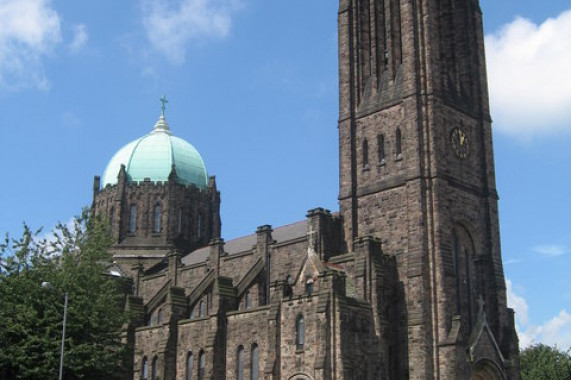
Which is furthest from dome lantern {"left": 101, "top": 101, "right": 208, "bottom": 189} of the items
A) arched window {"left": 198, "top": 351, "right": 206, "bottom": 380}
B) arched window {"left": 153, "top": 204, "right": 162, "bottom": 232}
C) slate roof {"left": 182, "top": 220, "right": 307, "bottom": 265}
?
arched window {"left": 198, "top": 351, "right": 206, "bottom": 380}

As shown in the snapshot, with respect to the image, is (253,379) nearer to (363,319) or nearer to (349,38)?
(363,319)

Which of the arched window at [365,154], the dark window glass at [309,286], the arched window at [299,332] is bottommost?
the arched window at [299,332]

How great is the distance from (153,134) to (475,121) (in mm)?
33852

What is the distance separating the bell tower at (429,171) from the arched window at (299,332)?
6157mm

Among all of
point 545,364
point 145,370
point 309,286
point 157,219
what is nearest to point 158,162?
point 157,219

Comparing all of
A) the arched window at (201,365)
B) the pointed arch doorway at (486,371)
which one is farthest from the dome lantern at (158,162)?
the pointed arch doorway at (486,371)

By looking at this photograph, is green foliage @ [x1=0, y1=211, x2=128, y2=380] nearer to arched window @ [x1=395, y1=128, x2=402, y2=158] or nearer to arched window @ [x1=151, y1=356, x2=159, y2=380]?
arched window @ [x1=151, y1=356, x2=159, y2=380]

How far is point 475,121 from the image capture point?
191 feet

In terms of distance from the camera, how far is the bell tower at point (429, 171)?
49781mm

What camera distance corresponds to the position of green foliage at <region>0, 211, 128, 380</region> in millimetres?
44344

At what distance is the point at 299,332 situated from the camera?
48188 millimetres

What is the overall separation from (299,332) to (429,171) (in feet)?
42.0

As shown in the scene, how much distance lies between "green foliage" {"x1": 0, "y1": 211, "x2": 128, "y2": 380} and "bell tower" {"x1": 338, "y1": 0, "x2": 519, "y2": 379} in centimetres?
1626

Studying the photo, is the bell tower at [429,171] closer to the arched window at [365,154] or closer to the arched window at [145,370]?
the arched window at [365,154]
